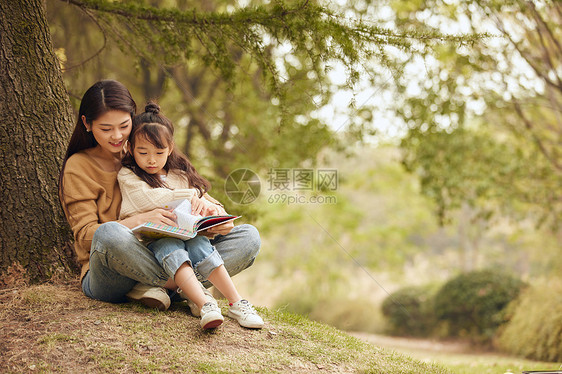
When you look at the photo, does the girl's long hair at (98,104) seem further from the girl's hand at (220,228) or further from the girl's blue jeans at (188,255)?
the girl's hand at (220,228)

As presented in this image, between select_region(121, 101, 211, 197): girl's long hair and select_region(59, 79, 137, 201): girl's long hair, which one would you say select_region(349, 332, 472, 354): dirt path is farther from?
select_region(59, 79, 137, 201): girl's long hair

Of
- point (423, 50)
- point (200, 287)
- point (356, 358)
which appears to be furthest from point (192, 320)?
point (423, 50)

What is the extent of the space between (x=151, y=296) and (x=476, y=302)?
8738mm

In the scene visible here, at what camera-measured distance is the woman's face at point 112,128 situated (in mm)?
2650

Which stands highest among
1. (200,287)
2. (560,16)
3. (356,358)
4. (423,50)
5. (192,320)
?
(560,16)

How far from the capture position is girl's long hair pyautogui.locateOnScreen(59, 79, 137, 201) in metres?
2.65

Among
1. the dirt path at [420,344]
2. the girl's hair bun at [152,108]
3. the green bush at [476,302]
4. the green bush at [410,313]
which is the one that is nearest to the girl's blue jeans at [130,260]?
the girl's hair bun at [152,108]

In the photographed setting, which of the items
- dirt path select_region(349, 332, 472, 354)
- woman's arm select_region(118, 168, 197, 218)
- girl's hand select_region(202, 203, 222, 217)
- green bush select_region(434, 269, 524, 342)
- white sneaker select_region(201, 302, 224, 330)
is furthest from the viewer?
dirt path select_region(349, 332, 472, 354)

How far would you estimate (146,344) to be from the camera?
2.31 meters

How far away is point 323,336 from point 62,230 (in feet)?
5.57

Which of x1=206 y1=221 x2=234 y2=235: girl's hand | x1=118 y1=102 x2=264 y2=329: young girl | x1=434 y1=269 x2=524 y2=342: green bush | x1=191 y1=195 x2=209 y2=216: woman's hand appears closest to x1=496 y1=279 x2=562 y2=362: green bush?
x1=434 y1=269 x2=524 y2=342: green bush

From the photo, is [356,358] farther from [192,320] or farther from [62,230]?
[62,230]

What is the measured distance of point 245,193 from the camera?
5.21m

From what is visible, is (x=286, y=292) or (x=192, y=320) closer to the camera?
(x=192, y=320)
